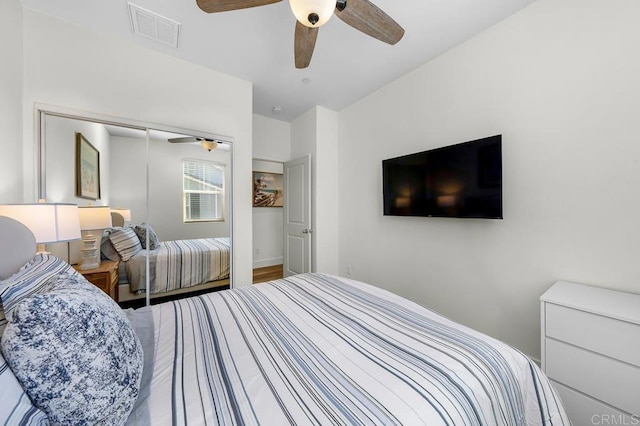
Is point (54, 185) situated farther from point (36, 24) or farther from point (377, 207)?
point (377, 207)

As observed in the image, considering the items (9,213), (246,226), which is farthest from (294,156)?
(9,213)

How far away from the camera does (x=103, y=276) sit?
6.16 feet

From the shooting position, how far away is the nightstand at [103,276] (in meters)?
1.84

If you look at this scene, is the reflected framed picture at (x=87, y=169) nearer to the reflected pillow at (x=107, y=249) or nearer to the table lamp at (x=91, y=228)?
the table lamp at (x=91, y=228)

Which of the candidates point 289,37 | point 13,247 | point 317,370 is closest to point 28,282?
point 13,247

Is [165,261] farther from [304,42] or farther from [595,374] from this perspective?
[595,374]

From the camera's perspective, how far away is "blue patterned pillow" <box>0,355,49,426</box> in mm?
458

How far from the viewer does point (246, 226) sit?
287cm

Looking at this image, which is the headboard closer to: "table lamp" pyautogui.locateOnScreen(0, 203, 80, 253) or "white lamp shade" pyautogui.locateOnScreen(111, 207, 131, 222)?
"table lamp" pyautogui.locateOnScreen(0, 203, 80, 253)

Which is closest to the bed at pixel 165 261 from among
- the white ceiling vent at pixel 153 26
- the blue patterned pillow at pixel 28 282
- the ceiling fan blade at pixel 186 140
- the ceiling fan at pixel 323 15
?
the ceiling fan blade at pixel 186 140

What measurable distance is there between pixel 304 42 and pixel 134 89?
1.74 metres

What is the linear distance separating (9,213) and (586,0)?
3.79 metres

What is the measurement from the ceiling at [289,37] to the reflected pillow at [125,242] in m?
1.76

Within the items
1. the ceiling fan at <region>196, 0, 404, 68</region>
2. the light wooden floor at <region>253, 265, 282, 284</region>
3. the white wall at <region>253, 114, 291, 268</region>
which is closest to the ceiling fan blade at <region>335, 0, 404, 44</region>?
the ceiling fan at <region>196, 0, 404, 68</region>
